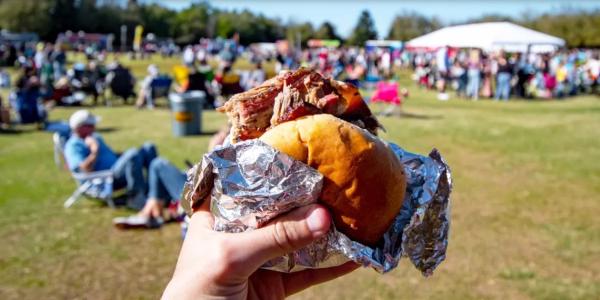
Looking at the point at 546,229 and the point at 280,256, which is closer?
the point at 280,256

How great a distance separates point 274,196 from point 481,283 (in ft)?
13.4

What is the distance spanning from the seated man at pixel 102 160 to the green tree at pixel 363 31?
60.3 metres

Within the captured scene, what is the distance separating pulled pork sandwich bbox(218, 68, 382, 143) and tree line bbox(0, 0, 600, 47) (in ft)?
100

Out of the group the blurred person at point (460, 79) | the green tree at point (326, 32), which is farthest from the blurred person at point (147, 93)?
the green tree at point (326, 32)

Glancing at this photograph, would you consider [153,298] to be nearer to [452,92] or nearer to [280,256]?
[280,256]

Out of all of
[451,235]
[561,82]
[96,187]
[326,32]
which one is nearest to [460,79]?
[561,82]

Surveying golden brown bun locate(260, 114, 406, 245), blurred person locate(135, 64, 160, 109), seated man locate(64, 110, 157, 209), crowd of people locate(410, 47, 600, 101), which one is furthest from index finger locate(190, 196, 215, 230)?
crowd of people locate(410, 47, 600, 101)

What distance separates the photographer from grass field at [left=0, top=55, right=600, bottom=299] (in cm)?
510

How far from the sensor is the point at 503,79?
868 inches

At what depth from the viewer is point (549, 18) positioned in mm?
45219

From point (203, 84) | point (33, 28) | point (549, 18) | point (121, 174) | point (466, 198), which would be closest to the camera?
point (121, 174)

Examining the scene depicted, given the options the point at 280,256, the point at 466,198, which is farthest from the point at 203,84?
the point at 280,256

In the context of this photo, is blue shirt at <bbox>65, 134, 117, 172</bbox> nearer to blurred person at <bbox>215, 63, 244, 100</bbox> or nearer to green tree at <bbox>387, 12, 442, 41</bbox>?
blurred person at <bbox>215, 63, 244, 100</bbox>

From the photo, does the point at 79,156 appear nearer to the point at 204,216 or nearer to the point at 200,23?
the point at 204,216
